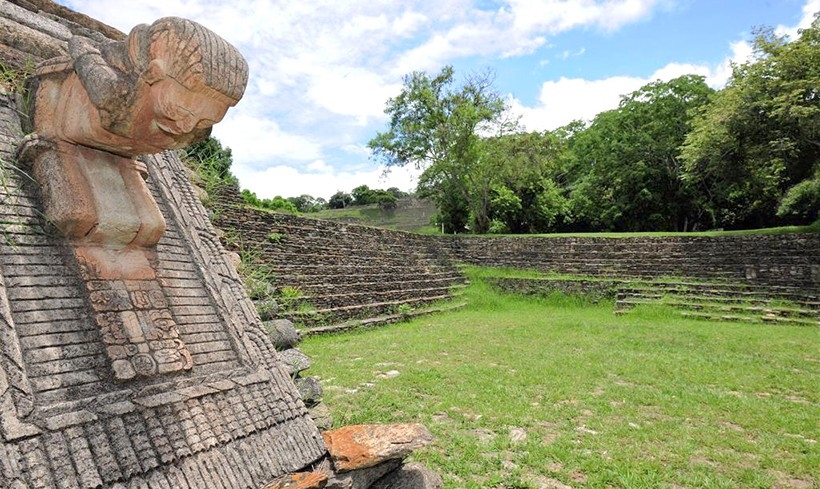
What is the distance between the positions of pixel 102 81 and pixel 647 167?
73.6 ft

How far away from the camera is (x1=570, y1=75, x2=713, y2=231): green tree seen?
20.2 m

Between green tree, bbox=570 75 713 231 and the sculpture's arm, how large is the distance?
21836mm

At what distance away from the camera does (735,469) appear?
2.76 m

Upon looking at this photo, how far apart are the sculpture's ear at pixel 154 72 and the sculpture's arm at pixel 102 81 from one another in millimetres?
76

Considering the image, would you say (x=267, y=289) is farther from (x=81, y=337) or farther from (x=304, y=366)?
(x=81, y=337)

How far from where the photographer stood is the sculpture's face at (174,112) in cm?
129

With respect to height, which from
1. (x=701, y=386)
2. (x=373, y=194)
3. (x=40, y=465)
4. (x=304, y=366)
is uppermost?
(x=373, y=194)

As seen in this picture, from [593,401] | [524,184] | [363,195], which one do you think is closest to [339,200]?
[363,195]

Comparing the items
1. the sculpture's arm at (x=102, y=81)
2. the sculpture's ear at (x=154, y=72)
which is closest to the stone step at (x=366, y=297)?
the sculpture's arm at (x=102, y=81)

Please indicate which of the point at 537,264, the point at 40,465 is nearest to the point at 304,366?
the point at 40,465

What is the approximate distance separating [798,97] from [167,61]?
13.0 metres

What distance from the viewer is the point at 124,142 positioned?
1.44 meters

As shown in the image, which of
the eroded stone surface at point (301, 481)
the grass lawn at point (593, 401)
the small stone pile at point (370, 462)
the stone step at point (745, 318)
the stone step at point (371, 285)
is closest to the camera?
the eroded stone surface at point (301, 481)

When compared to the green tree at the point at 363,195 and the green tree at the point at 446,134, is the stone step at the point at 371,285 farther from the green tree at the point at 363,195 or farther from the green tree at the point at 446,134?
the green tree at the point at 363,195
